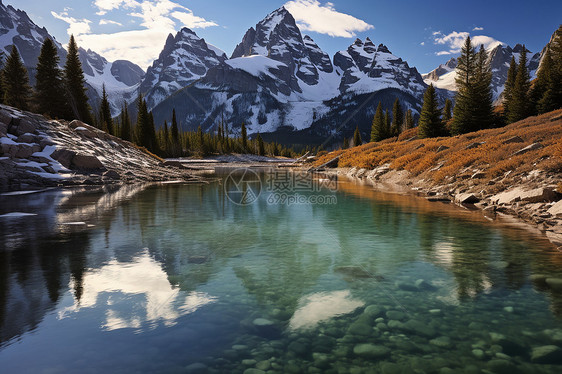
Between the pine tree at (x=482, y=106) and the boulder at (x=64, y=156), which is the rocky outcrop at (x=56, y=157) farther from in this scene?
the pine tree at (x=482, y=106)

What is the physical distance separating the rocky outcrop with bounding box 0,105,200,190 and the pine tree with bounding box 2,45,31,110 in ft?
66.6

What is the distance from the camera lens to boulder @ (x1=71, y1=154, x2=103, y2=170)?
26.5 metres

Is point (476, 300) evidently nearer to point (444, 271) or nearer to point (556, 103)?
point (444, 271)

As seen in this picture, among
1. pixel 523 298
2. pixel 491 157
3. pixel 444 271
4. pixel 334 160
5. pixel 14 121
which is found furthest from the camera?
pixel 334 160

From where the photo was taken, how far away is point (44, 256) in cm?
758

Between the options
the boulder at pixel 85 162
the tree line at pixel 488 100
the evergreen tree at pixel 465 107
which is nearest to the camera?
the boulder at pixel 85 162

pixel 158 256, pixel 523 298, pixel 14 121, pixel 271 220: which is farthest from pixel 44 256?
pixel 14 121

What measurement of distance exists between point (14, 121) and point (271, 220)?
2567cm

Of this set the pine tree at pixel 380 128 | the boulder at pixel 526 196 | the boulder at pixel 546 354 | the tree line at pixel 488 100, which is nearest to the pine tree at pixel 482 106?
the tree line at pixel 488 100

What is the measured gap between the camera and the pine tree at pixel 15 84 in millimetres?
45000

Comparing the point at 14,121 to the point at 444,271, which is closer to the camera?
the point at 444,271

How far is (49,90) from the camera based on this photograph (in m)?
44.9

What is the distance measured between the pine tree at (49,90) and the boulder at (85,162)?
77.0ft

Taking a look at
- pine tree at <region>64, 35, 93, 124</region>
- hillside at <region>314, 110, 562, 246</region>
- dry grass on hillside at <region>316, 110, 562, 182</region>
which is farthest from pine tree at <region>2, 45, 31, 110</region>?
hillside at <region>314, 110, 562, 246</region>
